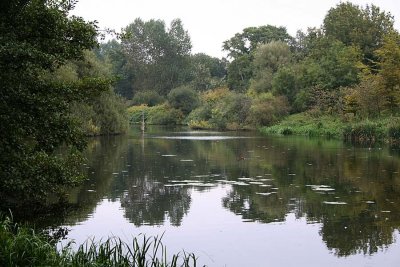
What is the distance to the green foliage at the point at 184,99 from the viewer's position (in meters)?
71.7

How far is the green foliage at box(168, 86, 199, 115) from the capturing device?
235 feet

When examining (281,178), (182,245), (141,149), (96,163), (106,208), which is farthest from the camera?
(141,149)

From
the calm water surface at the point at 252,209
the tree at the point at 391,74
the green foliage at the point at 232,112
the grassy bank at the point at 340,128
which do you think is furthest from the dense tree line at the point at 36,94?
the green foliage at the point at 232,112

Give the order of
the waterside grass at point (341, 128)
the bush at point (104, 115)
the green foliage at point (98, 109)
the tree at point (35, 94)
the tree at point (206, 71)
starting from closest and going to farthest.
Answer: the tree at point (35, 94)
the waterside grass at point (341, 128)
the green foliage at point (98, 109)
the bush at point (104, 115)
the tree at point (206, 71)

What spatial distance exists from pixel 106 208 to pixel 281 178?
6991 mm

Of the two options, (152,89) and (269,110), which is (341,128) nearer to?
(269,110)

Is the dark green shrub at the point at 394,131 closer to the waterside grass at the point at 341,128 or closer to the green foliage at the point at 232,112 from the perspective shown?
the waterside grass at the point at 341,128

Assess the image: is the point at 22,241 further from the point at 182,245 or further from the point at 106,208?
the point at 106,208

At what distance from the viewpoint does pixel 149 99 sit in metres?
80.6

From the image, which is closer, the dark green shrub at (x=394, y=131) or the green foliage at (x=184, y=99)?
the dark green shrub at (x=394, y=131)

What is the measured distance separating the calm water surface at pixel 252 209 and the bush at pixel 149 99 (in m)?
58.4

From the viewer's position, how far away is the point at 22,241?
6.48 m

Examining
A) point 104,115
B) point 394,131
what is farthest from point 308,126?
point 104,115

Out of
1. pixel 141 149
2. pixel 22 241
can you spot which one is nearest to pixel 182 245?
pixel 22 241
